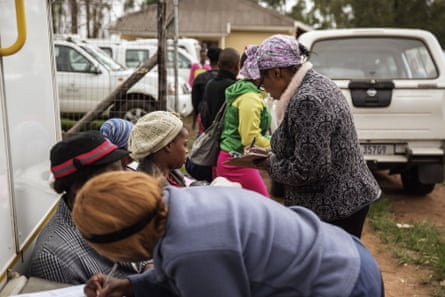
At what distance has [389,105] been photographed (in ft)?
18.9

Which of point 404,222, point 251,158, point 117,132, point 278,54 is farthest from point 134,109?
point 278,54

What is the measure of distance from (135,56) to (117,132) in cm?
1201

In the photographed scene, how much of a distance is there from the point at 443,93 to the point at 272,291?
4763 mm

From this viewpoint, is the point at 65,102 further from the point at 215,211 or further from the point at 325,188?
the point at 215,211

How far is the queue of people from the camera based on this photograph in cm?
150

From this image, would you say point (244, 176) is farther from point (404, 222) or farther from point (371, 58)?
point (371, 58)

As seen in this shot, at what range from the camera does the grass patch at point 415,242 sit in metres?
4.42

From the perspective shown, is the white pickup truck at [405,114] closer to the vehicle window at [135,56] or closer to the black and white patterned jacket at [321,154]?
the black and white patterned jacket at [321,154]

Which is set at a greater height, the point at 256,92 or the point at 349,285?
the point at 256,92

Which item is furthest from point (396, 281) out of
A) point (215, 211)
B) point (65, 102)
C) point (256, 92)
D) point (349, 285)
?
point (65, 102)

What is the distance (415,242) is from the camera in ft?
16.7

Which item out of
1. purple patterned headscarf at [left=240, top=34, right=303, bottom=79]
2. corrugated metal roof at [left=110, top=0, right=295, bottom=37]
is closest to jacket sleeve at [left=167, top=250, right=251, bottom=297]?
purple patterned headscarf at [left=240, top=34, right=303, bottom=79]

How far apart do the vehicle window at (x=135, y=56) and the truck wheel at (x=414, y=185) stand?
904 centimetres

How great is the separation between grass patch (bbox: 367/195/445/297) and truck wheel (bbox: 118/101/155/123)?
531 cm
